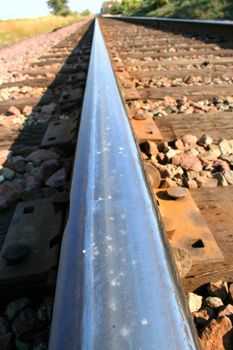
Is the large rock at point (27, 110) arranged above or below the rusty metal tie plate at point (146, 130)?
below

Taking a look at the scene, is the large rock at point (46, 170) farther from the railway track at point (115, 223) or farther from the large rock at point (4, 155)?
the large rock at point (4, 155)

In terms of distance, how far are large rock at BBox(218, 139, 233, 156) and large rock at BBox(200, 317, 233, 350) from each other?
3.79 ft

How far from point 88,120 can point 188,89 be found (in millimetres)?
1687

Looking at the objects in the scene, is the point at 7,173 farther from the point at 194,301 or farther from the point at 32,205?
the point at 194,301

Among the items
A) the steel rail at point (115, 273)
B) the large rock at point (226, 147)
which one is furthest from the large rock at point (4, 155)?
the large rock at point (226, 147)

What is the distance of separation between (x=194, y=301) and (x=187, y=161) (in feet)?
2.97

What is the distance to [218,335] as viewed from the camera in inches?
38.8

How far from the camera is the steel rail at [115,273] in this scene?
73 centimetres

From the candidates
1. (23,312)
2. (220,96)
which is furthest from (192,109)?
(23,312)

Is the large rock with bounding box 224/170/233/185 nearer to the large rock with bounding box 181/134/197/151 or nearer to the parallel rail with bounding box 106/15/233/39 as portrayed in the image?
the large rock with bounding box 181/134/197/151

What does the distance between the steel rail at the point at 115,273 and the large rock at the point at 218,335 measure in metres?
0.19

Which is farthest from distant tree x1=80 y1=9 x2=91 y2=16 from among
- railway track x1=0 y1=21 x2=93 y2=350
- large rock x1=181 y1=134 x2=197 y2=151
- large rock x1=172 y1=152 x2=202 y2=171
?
large rock x1=172 y1=152 x2=202 y2=171

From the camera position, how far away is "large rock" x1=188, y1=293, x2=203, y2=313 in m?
1.10

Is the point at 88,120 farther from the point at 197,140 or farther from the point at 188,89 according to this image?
the point at 188,89
